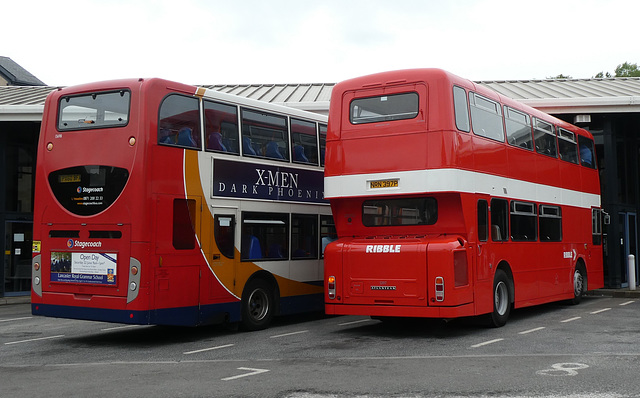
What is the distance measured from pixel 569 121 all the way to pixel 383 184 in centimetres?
1181

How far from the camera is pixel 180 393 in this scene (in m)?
7.34

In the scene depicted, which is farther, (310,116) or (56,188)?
(310,116)

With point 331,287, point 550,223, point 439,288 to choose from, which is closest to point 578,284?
point 550,223

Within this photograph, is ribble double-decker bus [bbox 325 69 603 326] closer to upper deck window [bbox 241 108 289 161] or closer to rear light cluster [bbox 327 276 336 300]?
rear light cluster [bbox 327 276 336 300]

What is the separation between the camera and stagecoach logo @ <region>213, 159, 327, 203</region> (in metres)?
12.3

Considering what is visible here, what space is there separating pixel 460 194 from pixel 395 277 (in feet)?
5.59

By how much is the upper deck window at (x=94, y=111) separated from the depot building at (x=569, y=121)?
902cm

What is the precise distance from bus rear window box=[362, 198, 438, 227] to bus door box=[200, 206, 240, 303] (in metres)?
2.31

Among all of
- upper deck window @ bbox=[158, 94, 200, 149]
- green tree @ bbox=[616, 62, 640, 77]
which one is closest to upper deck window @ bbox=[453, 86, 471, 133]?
upper deck window @ bbox=[158, 94, 200, 149]

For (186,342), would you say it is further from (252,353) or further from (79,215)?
(79,215)

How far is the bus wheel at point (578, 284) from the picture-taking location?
A: 1697 cm

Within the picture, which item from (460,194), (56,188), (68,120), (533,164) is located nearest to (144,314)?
(56,188)

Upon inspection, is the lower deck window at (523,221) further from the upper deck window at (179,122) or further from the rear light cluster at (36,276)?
the rear light cluster at (36,276)

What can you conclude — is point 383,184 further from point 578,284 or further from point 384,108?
point 578,284
